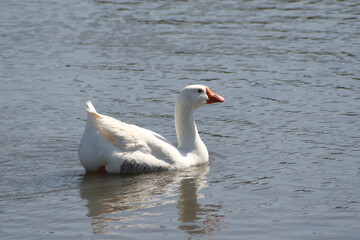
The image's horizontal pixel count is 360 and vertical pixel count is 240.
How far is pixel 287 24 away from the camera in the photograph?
2116 cm

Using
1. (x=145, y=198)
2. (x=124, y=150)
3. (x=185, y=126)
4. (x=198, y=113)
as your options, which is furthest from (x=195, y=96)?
(x=198, y=113)

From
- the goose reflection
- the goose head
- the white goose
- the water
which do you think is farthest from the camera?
the goose head

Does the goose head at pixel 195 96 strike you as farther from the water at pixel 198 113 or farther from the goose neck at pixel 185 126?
the water at pixel 198 113

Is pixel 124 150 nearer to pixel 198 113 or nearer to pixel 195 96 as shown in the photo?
pixel 195 96

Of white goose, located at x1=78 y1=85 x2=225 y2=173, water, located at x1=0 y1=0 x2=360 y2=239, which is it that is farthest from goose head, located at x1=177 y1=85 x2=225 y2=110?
water, located at x1=0 y1=0 x2=360 y2=239

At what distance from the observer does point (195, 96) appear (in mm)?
12242

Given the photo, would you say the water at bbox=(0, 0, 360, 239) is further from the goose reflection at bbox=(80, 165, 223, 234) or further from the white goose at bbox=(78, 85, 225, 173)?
the white goose at bbox=(78, 85, 225, 173)

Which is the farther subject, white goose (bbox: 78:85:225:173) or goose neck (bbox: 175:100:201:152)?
goose neck (bbox: 175:100:201:152)

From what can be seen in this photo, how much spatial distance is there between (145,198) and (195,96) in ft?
8.11

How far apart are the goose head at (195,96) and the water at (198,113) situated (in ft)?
3.14

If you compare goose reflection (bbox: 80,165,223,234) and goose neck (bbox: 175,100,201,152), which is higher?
goose neck (bbox: 175,100,201,152)

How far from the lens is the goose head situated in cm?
1220

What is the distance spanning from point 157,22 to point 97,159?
1076 centimetres

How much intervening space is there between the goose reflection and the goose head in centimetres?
104
